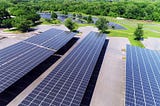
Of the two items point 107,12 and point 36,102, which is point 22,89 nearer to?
point 36,102

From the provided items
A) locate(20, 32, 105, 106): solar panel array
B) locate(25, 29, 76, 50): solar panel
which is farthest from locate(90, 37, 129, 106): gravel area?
locate(25, 29, 76, 50): solar panel

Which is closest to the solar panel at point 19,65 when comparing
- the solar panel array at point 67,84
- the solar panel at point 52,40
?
the solar panel at point 52,40

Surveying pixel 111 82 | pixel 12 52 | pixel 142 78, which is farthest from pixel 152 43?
pixel 12 52

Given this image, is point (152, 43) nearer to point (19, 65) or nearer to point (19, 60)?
point (19, 60)

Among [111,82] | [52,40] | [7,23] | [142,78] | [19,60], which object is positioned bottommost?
[111,82]

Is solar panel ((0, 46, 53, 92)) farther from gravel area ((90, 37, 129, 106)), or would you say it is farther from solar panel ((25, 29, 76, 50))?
gravel area ((90, 37, 129, 106))

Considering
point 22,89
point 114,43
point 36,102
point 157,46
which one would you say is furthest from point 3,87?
point 157,46

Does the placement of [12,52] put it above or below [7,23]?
below
